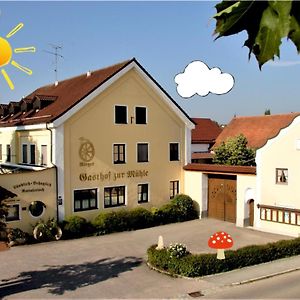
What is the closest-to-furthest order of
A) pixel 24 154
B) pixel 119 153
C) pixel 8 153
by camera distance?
pixel 119 153 → pixel 24 154 → pixel 8 153

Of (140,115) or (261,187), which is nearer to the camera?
(261,187)

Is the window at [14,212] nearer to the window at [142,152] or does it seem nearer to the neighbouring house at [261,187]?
the window at [142,152]

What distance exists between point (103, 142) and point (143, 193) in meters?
4.66

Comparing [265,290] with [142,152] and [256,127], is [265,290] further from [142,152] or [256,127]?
[256,127]

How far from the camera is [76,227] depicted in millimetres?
22703

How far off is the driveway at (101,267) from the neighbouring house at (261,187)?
1.23 metres

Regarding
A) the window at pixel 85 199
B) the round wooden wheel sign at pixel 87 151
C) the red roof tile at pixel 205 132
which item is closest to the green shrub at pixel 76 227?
the window at pixel 85 199

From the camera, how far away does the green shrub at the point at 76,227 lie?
73.9ft

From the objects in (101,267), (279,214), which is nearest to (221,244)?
(101,267)

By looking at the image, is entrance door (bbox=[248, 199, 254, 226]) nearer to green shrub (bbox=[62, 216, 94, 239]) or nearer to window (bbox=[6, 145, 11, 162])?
green shrub (bbox=[62, 216, 94, 239])

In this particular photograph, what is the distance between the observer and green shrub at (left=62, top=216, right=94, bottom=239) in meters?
A: 22.5

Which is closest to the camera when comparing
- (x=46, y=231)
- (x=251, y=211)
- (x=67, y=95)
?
(x=46, y=231)

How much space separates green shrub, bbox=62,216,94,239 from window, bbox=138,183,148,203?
4.82 meters

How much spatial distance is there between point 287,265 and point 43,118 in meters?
16.9
